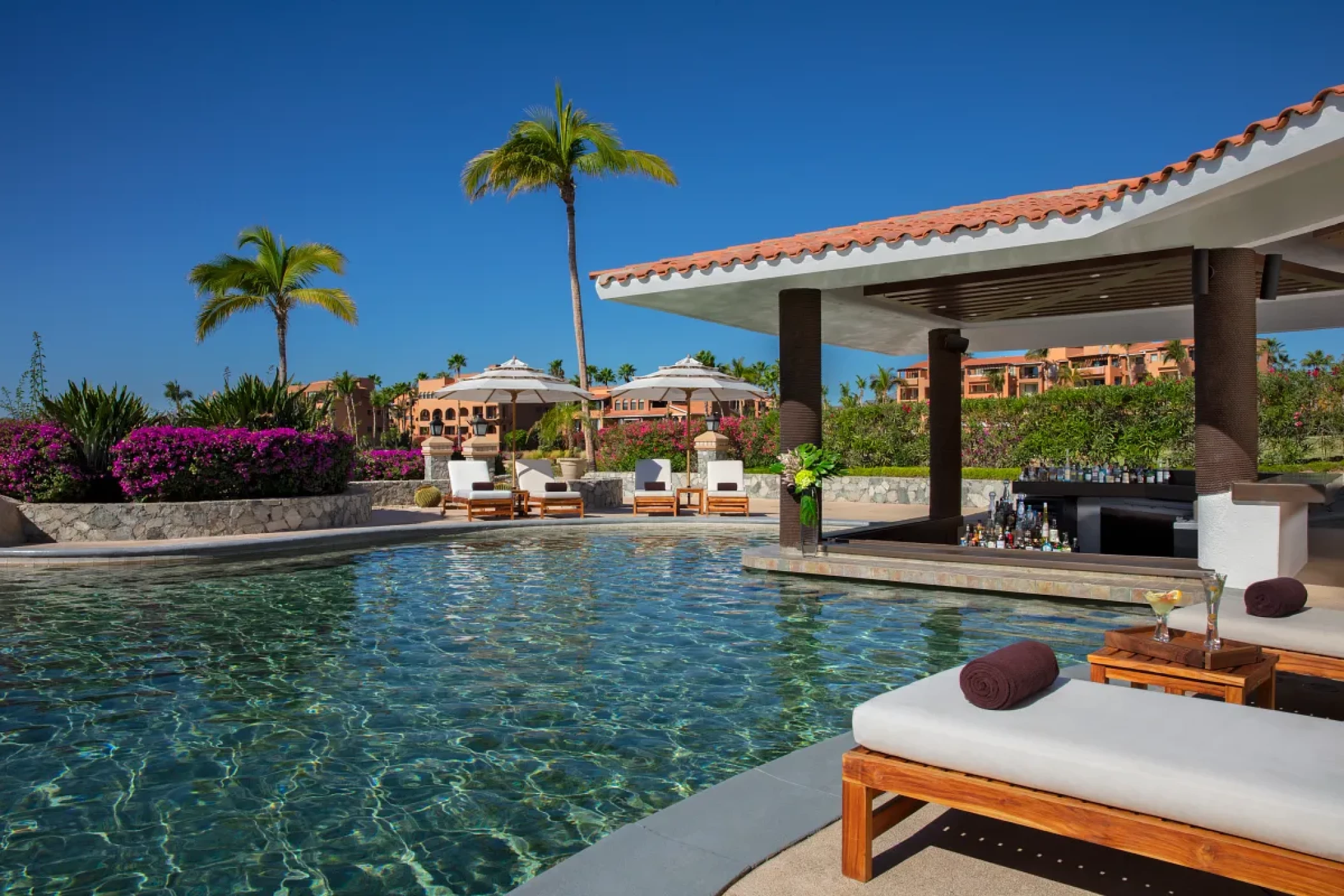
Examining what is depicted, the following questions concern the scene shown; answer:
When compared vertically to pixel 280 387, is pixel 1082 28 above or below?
above

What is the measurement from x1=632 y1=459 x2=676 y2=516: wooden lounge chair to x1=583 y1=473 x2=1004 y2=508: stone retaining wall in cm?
93

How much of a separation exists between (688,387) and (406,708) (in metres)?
13.6

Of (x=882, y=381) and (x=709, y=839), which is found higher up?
(x=882, y=381)

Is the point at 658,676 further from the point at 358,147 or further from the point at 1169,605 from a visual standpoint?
the point at 358,147

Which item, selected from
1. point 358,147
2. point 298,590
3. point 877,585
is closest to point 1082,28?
point 877,585

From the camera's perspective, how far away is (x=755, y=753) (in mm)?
4344

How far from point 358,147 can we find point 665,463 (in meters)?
27.3

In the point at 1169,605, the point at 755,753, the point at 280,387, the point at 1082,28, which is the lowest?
the point at 755,753

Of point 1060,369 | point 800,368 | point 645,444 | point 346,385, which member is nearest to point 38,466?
point 800,368

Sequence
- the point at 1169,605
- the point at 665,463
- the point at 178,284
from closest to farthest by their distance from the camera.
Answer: the point at 1169,605 → the point at 665,463 → the point at 178,284

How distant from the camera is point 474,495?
57.2 feet

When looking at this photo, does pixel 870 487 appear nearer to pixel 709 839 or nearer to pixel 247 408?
pixel 247 408

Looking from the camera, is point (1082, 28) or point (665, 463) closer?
point (665, 463)

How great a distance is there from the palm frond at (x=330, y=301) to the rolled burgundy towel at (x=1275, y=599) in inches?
1079
